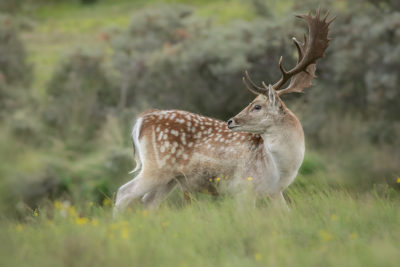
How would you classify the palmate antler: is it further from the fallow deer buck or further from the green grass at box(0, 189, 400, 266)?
the green grass at box(0, 189, 400, 266)

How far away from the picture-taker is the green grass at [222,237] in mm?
3895

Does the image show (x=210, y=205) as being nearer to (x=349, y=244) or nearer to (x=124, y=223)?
(x=124, y=223)

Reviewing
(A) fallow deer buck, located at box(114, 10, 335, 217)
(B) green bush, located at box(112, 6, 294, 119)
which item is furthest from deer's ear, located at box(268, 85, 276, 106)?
(B) green bush, located at box(112, 6, 294, 119)

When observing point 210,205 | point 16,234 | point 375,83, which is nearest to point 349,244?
point 210,205

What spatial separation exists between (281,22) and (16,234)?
13.4 metres

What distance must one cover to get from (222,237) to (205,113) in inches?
454

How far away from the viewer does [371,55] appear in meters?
14.8

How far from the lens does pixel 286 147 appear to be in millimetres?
6012

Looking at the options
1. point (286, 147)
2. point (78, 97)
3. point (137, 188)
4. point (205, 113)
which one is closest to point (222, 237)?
point (286, 147)

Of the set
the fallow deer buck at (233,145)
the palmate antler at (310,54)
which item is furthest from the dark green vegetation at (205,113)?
the palmate antler at (310,54)

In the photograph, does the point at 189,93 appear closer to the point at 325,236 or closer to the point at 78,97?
the point at 78,97

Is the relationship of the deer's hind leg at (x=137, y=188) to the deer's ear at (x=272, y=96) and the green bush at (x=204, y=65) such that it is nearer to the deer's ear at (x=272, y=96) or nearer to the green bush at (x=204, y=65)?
the deer's ear at (x=272, y=96)

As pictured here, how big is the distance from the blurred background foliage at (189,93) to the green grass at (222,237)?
212 inches

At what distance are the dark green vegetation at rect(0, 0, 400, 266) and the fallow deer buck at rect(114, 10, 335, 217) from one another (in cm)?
29
